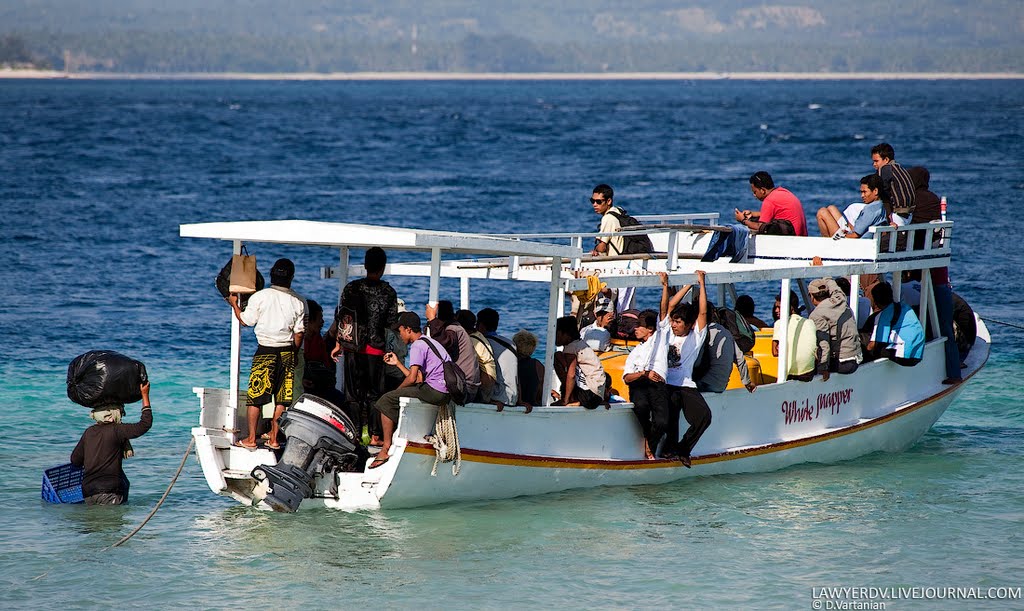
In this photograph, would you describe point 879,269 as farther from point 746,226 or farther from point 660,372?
point 660,372

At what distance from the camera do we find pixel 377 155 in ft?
214

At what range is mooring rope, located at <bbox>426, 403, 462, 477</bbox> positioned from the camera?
10758 mm

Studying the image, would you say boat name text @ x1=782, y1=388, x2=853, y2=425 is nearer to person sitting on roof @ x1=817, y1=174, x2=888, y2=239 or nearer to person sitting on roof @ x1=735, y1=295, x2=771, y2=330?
person sitting on roof @ x1=735, y1=295, x2=771, y2=330

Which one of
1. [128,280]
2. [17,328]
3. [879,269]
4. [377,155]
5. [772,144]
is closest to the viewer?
[879,269]

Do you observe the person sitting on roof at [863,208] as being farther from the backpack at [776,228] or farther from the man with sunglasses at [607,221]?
the man with sunglasses at [607,221]

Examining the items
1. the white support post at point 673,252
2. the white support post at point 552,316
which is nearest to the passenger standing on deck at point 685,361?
the white support post at point 673,252

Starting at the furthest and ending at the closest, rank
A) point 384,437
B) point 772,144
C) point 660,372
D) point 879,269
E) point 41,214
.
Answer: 1. point 772,144
2. point 41,214
3. point 879,269
4. point 660,372
5. point 384,437

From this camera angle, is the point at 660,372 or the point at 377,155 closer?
the point at 660,372

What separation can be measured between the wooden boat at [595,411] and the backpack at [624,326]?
1.02m

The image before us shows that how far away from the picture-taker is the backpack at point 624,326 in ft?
48.6

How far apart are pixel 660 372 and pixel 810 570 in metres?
2.19

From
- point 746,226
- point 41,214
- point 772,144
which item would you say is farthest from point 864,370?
point 772,144

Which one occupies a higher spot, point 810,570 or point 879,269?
point 879,269

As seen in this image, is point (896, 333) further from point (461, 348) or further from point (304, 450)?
point (304, 450)
